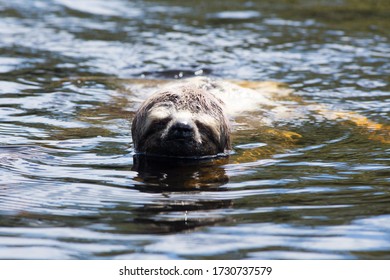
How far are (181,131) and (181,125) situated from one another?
0.08 m

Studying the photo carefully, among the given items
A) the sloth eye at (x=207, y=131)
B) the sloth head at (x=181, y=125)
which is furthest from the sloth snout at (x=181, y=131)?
the sloth eye at (x=207, y=131)

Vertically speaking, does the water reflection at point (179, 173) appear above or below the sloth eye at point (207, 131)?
below

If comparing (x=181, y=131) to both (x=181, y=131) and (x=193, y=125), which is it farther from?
(x=193, y=125)

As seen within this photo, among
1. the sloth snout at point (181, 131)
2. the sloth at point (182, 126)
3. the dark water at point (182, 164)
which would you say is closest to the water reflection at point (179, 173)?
the dark water at point (182, 164)

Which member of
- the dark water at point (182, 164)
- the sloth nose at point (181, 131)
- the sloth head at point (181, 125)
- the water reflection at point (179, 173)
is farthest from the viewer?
the sloth head at point (181, 125)

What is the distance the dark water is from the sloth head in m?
0.19

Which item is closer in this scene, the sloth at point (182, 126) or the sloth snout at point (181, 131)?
the sloth snout at point (181, 131)

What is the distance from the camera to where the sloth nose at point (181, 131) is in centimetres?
664

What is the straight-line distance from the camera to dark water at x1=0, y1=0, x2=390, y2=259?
4824mm

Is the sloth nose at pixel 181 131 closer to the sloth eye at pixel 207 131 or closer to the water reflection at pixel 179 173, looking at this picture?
the sloth eye at pixel 207 131

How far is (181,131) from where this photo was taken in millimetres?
6688

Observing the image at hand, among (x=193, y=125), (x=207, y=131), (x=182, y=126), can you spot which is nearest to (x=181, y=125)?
(x=182, y=126)

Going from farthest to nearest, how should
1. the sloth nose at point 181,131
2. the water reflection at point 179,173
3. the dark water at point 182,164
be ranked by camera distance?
the sloth nose at point 181,131
the water reflection at point 179,173
the dark water at point 182,164
